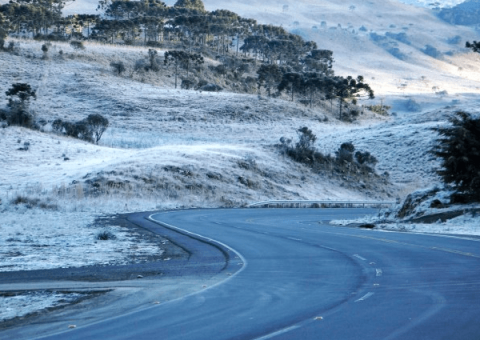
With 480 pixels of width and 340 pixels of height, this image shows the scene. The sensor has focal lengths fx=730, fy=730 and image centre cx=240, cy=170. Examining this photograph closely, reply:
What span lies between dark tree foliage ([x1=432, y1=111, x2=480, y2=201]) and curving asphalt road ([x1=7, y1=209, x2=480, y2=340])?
7.18 meters

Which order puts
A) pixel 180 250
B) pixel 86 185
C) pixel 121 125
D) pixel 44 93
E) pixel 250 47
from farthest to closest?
pixel 250 47 → pixel 44 93 → pixel 121 125 → pixel 86 185 → pixel 180 250

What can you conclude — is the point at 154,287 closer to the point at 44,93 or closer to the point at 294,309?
the point at 294,309

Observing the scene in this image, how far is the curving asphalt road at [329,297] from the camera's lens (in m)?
8.38

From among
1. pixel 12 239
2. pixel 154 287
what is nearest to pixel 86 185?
pixel 12 239

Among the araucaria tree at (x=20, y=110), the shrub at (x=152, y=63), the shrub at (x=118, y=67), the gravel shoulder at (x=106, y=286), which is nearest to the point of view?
the gravel shoulder at (x=106, y=286)

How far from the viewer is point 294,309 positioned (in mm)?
9859

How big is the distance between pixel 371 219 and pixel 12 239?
53.5 feet

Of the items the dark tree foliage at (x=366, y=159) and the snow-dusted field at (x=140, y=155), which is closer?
the snow-dusted field at (x=140, y=155)

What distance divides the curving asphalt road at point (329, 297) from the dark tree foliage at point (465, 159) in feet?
23.6


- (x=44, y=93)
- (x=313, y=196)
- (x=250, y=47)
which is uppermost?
(x=250, y=47)

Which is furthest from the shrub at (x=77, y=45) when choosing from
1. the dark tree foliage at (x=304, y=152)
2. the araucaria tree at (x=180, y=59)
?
the dark tree foliage at (x=304, y=152)

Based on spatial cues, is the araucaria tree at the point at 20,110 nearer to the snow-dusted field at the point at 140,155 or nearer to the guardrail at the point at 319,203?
the snow-dusted field at the point at 140,155

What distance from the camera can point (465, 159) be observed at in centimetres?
2623

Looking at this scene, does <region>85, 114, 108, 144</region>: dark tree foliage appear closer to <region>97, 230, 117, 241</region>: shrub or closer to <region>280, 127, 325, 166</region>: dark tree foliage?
<region>280, 127, 325, 166</region>: dark tree foliage
